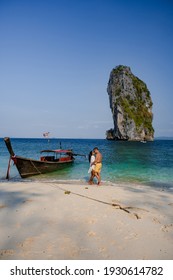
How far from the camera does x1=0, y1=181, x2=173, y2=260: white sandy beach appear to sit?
435 cm

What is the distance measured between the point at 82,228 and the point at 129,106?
10942 centimetres

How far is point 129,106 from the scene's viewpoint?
111 metres

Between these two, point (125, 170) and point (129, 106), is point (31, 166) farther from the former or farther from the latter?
point (129, 106)

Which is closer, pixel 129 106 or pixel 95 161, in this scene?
pixel 95 161

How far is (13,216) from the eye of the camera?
20.4ft

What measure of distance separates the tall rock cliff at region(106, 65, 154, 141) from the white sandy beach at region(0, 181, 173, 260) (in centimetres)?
10190

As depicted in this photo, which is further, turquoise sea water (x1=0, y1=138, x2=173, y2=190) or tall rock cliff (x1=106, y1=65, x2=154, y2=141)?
tall rock cliff (x1=106, y1=65, x2=154, y2=141)

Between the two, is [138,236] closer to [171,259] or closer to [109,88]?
[171,259]

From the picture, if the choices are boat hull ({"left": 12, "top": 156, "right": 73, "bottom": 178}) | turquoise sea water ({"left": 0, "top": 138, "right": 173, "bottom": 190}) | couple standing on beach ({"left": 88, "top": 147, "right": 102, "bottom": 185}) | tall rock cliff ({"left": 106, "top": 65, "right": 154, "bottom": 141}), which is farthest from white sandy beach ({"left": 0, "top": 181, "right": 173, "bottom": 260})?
tall rock cliff ({"left": 106, "top": 65, "right": 154, "bottom": 141})

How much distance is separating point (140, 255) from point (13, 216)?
367 centimetres

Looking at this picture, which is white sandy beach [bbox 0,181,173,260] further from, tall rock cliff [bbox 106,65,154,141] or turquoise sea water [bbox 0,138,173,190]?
tall rock cliff [bbox 106,65,154,141]

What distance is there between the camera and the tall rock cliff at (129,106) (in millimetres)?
108500

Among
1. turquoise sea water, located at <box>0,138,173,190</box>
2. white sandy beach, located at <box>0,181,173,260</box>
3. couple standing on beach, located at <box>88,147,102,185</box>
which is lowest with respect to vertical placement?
turquoise sea water, located at <box>0,138,173,190</box>

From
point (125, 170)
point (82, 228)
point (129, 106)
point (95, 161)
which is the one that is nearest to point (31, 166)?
point (95, 161)
